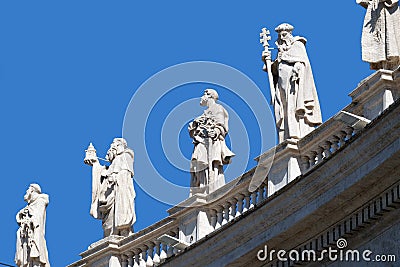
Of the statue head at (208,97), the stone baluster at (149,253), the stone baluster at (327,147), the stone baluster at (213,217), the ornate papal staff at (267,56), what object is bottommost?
the stone baluster at (327,147)

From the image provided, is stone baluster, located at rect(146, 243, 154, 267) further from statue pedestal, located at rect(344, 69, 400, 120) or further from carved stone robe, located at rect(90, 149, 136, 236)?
statue pedestal, located at rect(344, 69, 400, 120)

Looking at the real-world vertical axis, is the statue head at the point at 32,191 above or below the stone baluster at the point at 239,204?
above

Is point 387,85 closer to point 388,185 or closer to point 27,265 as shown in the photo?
point 388,185

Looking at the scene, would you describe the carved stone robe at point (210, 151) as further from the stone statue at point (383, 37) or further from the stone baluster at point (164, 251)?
the stone statue at point (383, 37)

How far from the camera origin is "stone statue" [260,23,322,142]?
3709 cm

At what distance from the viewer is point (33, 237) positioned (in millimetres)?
44062

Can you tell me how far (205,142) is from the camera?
39.7 meters

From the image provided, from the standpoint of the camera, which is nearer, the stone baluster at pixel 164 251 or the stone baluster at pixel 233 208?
the stone baluster at pixel 233 208

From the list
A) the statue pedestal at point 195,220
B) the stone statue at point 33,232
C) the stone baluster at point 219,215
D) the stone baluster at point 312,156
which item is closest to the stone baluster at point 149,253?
the statue pedestal at point 195,220

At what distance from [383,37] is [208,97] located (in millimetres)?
6111

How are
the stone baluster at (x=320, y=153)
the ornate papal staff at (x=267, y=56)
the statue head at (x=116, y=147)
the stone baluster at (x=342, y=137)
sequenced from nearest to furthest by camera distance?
the stone baluster at (x=342, y=137) < the stone baluster at (x=320, y=153) < the ornate papal staff at (x=267, y=56) < the statue head at (x=116, y=147)

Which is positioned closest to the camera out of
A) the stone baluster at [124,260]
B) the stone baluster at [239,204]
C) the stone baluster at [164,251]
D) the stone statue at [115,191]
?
the stone baluster at [239,204]

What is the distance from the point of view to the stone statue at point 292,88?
122 ft

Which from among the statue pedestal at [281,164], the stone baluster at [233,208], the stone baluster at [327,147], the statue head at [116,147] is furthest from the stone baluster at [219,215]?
the statue head at [116,147]
